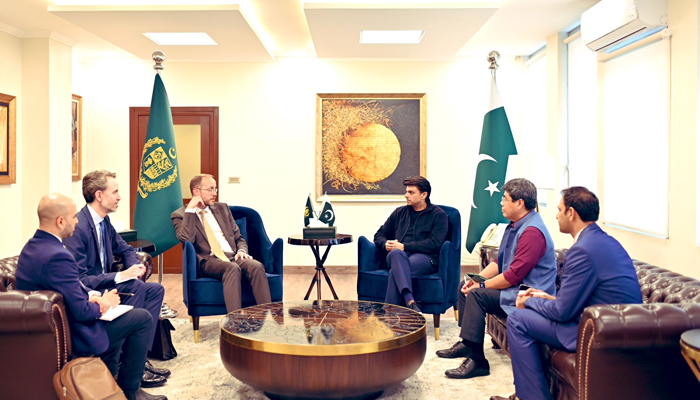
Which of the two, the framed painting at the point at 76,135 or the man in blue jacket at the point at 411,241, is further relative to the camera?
the framed painting at the point at 76,135

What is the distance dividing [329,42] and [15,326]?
437 cm

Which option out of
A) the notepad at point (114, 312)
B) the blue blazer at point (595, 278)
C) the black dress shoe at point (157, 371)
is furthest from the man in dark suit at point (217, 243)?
the blue blazer at point (595, 278)

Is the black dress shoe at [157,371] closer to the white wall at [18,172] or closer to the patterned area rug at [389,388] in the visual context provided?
the patterned area rug at [389,388]

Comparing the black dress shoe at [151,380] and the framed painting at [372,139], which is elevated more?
the framed painting at [372,139]

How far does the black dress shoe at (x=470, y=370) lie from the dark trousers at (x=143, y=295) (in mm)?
1947

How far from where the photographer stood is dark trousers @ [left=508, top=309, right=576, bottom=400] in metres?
2.79

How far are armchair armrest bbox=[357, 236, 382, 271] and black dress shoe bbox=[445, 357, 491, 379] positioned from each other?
1.42m

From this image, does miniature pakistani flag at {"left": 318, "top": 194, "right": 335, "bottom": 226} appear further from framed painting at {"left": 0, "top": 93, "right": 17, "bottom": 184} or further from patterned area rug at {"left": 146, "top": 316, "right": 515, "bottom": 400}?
framed painting at {"left": 0, "top": 93, "right": 17, "bottom": 184}

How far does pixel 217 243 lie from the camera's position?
456cm

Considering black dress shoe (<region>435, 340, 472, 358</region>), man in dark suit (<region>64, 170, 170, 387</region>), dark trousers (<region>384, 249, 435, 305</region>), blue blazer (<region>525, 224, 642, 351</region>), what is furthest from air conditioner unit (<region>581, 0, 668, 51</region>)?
man in dark suit (<region>64, 170, 170, 387</region>)

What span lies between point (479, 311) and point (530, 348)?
75cm

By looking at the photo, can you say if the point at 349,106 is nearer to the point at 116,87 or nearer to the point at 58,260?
the point at 116,87

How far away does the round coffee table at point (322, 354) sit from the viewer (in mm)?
2768

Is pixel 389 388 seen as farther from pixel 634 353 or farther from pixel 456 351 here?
pixel 634 353
